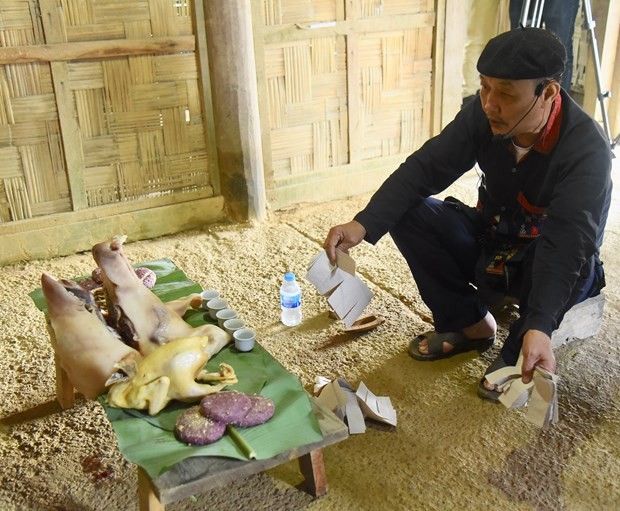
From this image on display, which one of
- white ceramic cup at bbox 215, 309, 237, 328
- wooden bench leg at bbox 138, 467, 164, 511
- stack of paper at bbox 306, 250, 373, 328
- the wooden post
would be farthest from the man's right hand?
the wooden post

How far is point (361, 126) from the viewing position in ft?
14.5

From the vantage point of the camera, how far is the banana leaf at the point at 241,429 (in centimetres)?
158

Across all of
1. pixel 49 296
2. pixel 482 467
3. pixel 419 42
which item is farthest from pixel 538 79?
pixel 419 42

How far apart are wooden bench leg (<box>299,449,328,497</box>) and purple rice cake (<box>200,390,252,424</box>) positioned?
0.27 metres

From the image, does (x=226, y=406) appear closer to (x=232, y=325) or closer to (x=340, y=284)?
(x=232, y=325)

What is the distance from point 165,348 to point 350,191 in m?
2.86

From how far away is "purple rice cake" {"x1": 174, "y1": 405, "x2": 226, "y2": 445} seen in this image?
1.62 m

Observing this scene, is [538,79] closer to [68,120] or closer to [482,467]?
[482,467]

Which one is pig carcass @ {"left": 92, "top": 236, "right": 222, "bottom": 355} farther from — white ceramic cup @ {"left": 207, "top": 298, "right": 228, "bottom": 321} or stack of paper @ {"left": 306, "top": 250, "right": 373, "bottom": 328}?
A: stack of paper @ {"left": 306, "top": 250, "right": 373, "bottom": 328}

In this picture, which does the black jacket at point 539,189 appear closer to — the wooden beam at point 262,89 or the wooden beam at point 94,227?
the wooden beam at point 262,89

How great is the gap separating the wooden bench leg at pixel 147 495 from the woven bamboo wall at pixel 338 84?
2778 mm

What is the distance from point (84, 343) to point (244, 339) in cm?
46

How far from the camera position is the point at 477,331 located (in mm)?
2633

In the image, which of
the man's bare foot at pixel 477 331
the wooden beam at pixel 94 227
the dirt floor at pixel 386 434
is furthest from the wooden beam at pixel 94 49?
the man's bare foot at pixel 477 331
